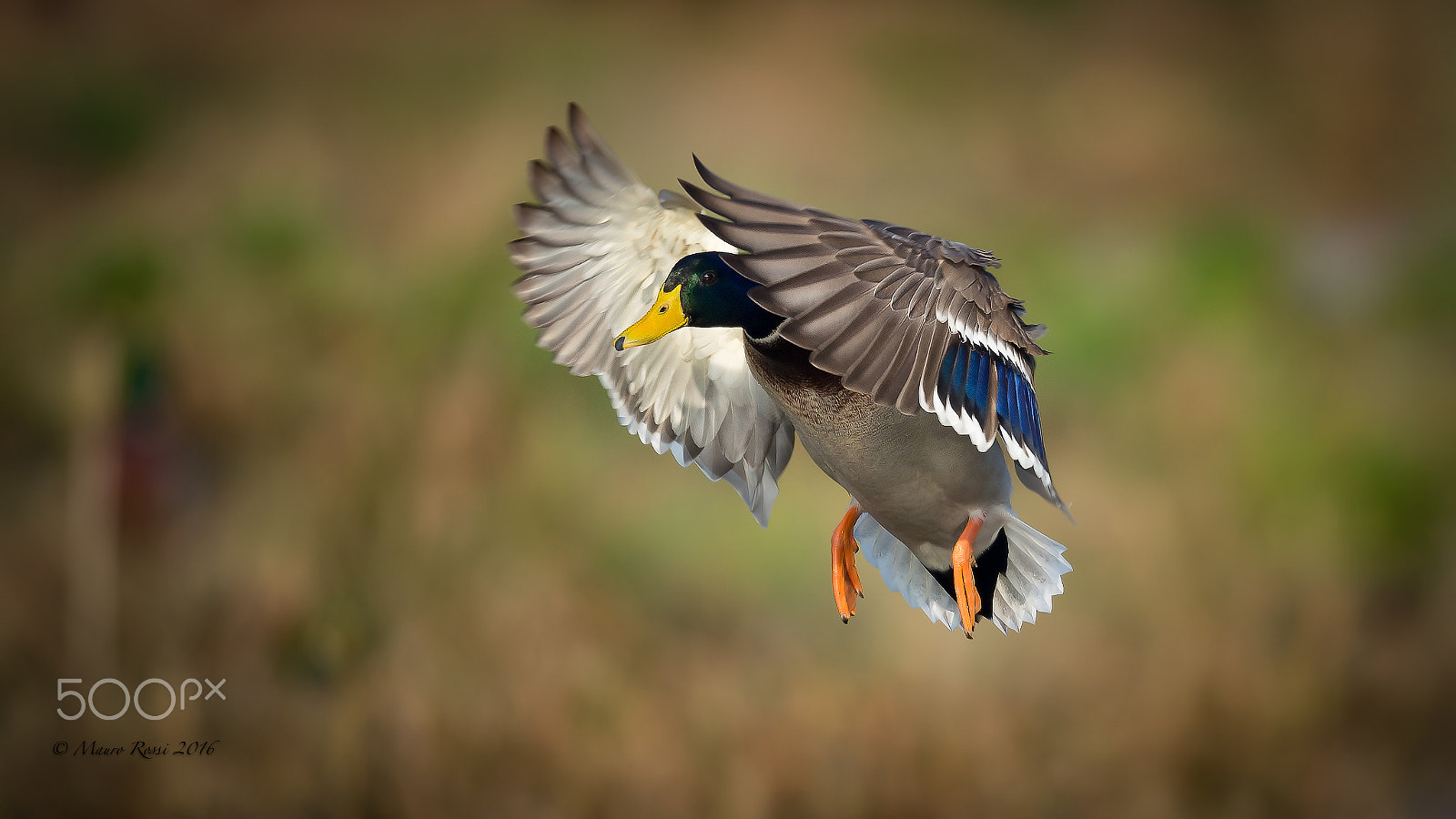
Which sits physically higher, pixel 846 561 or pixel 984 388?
pixel 984 388

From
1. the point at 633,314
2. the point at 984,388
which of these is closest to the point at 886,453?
the point at 984,388

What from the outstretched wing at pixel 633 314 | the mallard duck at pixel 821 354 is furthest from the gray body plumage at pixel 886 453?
the outstretched wing at pixel 633 314

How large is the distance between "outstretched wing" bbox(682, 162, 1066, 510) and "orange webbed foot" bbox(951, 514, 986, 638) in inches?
5.7

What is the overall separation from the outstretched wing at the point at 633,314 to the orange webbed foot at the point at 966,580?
334mm

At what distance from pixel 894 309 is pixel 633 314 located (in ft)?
1.76

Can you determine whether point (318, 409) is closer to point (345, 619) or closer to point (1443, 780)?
point (345, 619)

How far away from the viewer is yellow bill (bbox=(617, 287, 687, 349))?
130 cm

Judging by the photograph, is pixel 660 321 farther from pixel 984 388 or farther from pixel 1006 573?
pixel 1006 573

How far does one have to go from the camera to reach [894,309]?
4.00ft

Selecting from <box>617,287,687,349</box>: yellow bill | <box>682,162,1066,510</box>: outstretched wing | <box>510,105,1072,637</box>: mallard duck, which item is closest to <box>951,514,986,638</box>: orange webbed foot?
<box>510,105,1072,637</box>: mallard duck

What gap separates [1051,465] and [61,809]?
14.8 feet

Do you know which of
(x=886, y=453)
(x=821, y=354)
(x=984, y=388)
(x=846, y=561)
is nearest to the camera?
(x=821, y=354)

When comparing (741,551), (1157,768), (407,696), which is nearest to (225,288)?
(407,696)

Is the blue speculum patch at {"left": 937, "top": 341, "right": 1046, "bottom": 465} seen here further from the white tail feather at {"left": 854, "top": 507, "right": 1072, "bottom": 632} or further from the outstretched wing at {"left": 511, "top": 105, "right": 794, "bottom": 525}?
the outstretched wing at {"left": 511, "top": 105, "right": 794, "bottom": 525}
